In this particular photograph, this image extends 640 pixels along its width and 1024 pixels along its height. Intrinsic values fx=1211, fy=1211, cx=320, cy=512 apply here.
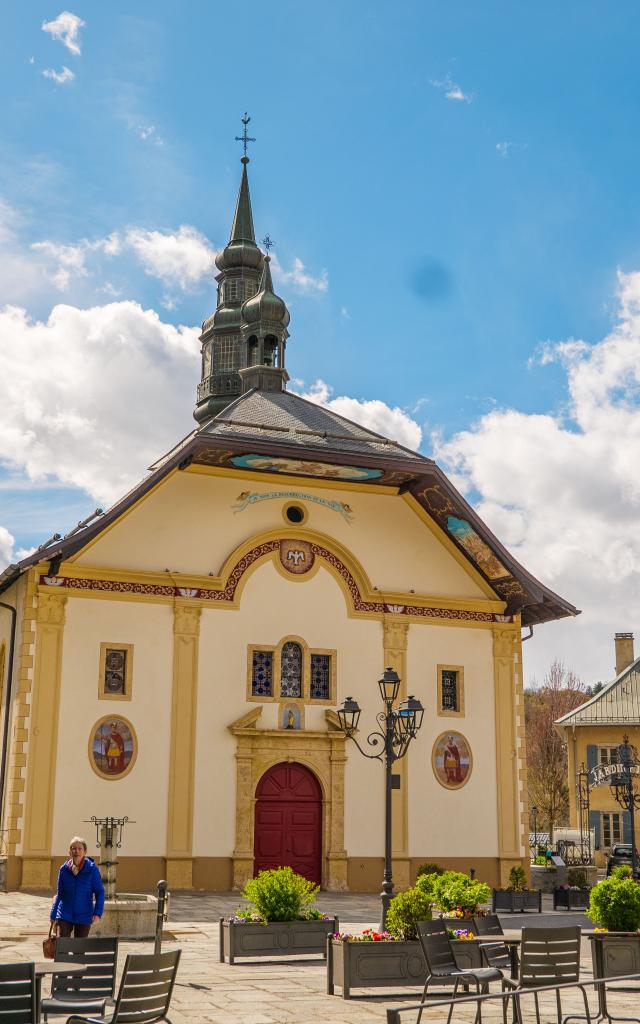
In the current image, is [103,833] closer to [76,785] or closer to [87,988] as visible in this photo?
[76,785]

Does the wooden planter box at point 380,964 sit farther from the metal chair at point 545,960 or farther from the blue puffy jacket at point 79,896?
the blue puffy jacket at point 79,896

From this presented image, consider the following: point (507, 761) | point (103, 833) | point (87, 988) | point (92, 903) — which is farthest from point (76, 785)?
point (87, 988)

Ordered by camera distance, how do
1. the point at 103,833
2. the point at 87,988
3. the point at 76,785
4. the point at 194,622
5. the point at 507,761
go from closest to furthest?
the point at 87,988 → the point at 103,833 → the point at 76,785 → the point at 194,622 → the point at 507,761

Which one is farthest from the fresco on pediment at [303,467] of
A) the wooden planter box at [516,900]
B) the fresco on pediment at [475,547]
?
the wooden planter box at [516,900]

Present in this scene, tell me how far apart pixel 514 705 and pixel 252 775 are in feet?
22.9

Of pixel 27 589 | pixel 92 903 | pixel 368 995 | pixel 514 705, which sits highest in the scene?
pixel 27 589

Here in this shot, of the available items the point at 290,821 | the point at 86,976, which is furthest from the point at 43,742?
the point at 86,976

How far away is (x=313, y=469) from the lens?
1064 inches

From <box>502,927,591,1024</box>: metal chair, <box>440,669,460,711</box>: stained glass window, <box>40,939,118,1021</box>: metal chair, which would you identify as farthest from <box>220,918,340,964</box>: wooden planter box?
<box>440,669,460,711</box>: stained glass window

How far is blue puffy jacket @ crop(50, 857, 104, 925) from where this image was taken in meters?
12.1

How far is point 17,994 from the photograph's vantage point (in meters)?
8.10

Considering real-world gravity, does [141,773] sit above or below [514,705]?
below

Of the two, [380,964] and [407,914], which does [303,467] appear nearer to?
[407,914]

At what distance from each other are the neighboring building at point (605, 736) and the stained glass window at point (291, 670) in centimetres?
2339
